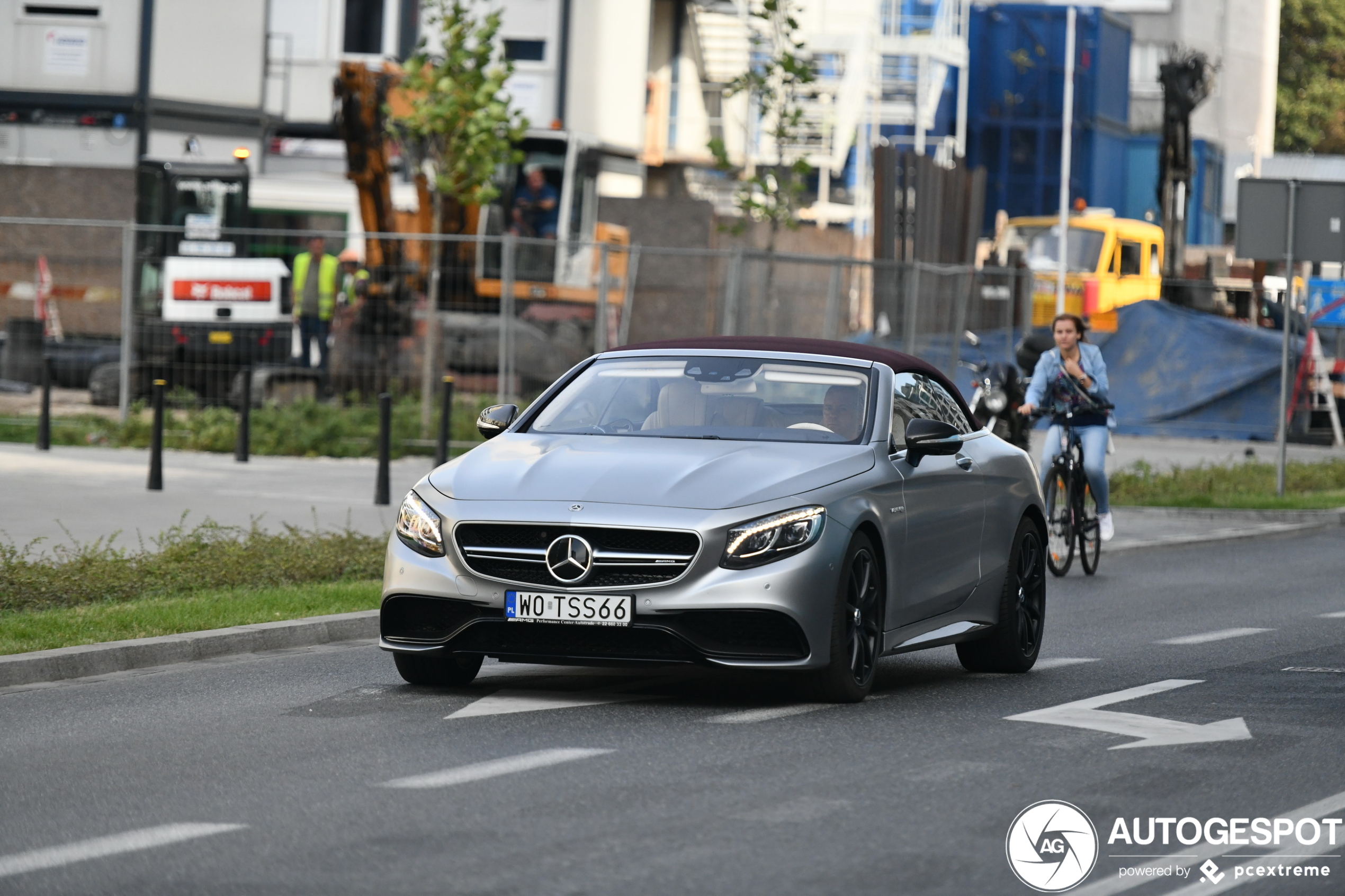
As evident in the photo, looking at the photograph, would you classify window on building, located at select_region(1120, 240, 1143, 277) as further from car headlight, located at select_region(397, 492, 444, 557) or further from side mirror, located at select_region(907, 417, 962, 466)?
car headlight, located at select_region(397, 492, 444, 557)

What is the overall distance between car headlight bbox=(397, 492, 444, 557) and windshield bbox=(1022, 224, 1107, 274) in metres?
31.3

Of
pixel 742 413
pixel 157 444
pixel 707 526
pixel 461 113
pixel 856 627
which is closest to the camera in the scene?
pixel 707 526

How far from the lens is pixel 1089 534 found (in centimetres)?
1630

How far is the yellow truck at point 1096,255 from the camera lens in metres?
38.7

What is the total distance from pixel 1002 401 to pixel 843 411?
38.0 ft

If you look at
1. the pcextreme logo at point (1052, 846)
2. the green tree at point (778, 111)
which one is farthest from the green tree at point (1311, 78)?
the pcextreme logo at point (1052, 846)

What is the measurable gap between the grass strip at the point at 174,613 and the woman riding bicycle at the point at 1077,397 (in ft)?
17.9

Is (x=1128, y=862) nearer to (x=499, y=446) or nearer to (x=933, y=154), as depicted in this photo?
(x=499, y=446)

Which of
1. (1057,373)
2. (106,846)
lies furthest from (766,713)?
(1057,373)

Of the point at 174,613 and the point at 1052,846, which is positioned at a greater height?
the point at 1052,846

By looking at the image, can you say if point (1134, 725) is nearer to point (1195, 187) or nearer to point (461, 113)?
point (461, 113)

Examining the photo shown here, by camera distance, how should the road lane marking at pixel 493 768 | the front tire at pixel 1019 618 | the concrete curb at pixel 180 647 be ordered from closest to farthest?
the road lane marking at pixel 493 768
the concrete curb at pixel 180 647
the front tire at pixel 1019 618

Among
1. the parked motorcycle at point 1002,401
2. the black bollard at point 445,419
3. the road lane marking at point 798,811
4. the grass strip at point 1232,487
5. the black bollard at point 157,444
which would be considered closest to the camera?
the road lane marking at point 798,811

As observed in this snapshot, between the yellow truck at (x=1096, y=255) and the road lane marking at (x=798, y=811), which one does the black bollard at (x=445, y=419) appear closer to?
the road lane marking at (x=798, y=811)
